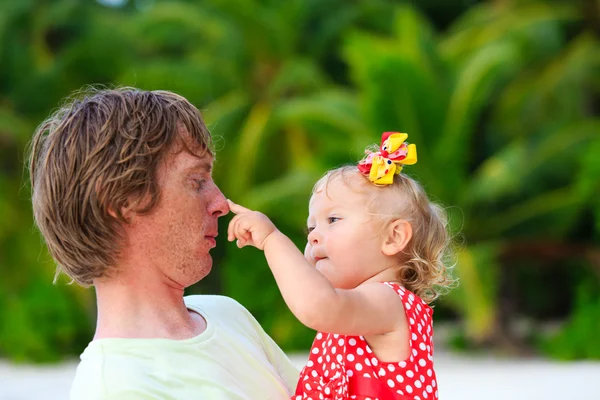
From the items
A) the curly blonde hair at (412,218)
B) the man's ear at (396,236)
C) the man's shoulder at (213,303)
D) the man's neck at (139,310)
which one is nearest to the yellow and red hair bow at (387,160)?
the curly blonde hair at (412,218)

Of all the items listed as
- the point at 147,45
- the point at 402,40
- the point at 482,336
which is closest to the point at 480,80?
the point at 402,40

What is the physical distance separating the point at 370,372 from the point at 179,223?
0.60m

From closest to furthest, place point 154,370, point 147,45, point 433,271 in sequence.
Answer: point 154,370 → point 433,271 → point 147,45

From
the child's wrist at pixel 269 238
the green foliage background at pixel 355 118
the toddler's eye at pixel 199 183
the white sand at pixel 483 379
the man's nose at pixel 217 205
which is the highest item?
the green foliage background at pixel 355 118

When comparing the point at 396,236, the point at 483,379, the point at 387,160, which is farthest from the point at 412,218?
the point at 483,379

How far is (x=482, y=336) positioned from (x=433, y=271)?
1052cm

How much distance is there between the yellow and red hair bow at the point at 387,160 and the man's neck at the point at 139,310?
649 mm

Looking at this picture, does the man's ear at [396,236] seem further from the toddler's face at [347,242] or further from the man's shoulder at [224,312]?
the man's shoulder at [224,312]

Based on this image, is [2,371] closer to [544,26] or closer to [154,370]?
[544,26]

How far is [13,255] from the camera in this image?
49.8ft

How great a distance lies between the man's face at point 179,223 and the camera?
7.04 feet

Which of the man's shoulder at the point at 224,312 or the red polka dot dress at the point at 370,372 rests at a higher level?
the man's shoulder at the point at 224,312

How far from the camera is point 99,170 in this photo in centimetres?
203

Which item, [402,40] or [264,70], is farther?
[264,70]
